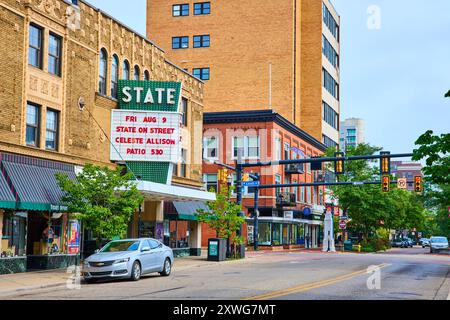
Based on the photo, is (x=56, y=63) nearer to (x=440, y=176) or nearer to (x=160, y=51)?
(x=160, y=51)

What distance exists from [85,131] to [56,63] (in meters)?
3.64

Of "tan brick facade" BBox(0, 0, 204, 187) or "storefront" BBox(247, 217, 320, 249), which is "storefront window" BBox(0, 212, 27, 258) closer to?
"tan brick facade" BBox(0, 0, 204, 187)

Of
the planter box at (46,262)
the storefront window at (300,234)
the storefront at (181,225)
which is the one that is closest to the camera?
the planter box at (46,262)

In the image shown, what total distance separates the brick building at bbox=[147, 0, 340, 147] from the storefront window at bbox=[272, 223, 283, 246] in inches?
521

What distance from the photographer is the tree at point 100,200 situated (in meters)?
27.1

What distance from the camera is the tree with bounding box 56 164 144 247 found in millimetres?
27125

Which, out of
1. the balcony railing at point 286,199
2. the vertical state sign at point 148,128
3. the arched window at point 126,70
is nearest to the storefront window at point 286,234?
the balcony railing at point 286,199

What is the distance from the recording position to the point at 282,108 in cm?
7581

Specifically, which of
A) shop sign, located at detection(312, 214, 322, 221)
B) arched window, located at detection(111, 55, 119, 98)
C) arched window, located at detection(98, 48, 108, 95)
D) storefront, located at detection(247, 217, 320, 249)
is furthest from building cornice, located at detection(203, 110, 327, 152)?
arched window, located at detection(98, 48, 108, 95)

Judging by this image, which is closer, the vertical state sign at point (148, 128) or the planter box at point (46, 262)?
the planter box at point (46, 262)

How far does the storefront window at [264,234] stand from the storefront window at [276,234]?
679 mm

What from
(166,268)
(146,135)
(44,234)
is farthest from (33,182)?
(146,135)

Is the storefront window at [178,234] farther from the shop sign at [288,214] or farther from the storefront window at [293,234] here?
the storefront window at [293,234]
